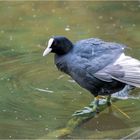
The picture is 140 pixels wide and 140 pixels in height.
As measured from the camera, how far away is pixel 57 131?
581 centimetres

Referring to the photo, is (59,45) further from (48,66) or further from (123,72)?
(48,66)

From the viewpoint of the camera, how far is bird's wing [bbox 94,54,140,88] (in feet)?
20.0

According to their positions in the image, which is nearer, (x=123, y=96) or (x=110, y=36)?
(x=123, y=96)

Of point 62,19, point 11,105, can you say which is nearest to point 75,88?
point 11,105

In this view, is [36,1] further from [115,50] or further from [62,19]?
[115,50]

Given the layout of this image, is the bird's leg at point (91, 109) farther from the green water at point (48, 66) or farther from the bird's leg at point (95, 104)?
the green water at point (48, 66)

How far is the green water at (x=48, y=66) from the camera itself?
6.11 meters

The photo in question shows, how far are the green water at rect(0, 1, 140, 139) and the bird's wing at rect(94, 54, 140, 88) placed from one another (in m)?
0.45

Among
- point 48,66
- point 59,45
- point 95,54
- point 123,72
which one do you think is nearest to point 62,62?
point 59,45

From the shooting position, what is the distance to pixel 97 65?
244 inches

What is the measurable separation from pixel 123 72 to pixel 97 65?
31 cm

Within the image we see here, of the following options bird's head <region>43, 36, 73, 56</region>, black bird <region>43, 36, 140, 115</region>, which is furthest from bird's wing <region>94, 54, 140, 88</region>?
bird's head <region>43, 36, 73, 56</region>

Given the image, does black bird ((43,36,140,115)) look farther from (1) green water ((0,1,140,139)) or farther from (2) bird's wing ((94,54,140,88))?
(1) green water ((0,1,140,139))

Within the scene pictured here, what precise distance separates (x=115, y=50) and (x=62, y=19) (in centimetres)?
434
